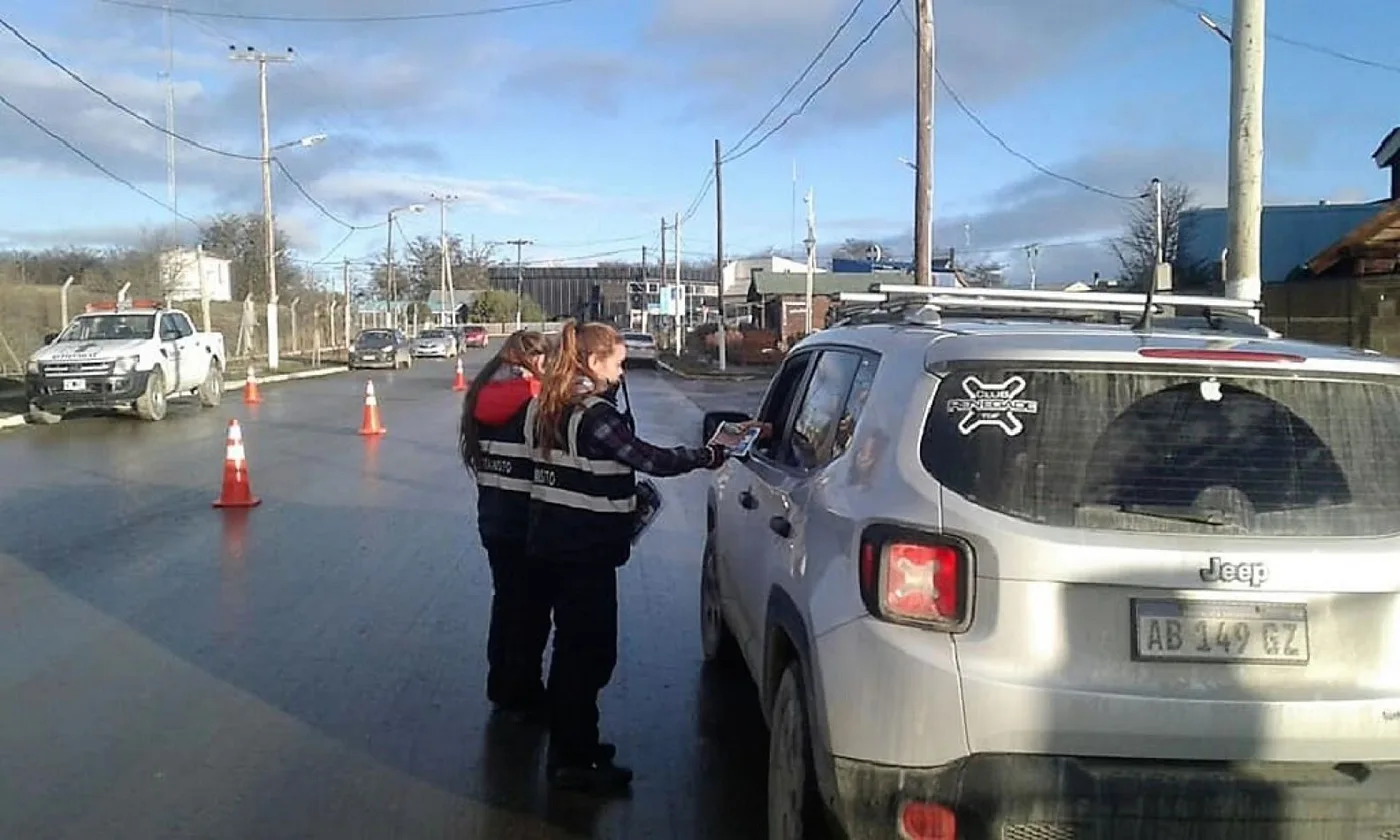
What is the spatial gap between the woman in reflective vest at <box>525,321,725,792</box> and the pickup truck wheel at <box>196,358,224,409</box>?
23.2 m

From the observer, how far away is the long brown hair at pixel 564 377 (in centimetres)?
515

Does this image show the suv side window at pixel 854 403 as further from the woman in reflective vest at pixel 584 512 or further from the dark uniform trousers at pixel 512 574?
the dark uniform trousers at pixel 512 574

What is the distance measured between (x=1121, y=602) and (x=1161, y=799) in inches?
19.0

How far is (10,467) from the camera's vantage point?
1608cm

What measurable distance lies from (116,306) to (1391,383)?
84.0 feet

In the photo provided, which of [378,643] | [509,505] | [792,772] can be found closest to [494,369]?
[509,505]

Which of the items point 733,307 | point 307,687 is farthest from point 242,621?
point 733,307

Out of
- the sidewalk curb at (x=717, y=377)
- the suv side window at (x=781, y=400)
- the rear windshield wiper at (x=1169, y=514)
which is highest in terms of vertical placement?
the suv side window at (x=781, y=400)

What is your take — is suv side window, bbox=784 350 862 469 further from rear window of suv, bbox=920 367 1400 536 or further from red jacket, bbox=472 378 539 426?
red jacket, bbox=472 378 539 426

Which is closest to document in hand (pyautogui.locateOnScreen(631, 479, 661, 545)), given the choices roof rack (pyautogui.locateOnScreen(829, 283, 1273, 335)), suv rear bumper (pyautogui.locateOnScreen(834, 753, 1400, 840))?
roof rack (pyautogui.locateOnScreen(829, 283, 1273, 335))

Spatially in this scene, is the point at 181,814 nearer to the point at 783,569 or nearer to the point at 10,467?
the point at 783,569

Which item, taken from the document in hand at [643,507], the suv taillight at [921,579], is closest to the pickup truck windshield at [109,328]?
the document in hand at [643,507]

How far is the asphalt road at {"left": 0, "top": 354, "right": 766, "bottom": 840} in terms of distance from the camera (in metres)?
4.97

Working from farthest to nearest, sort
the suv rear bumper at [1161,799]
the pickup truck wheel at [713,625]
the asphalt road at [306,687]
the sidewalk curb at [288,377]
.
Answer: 1. the sidewalk curb at [288,377]
2. the pickup truck wheel at [713,625]
3. the asphalt road at [306,687]
4. the suv rear bumper at [1161,799]
